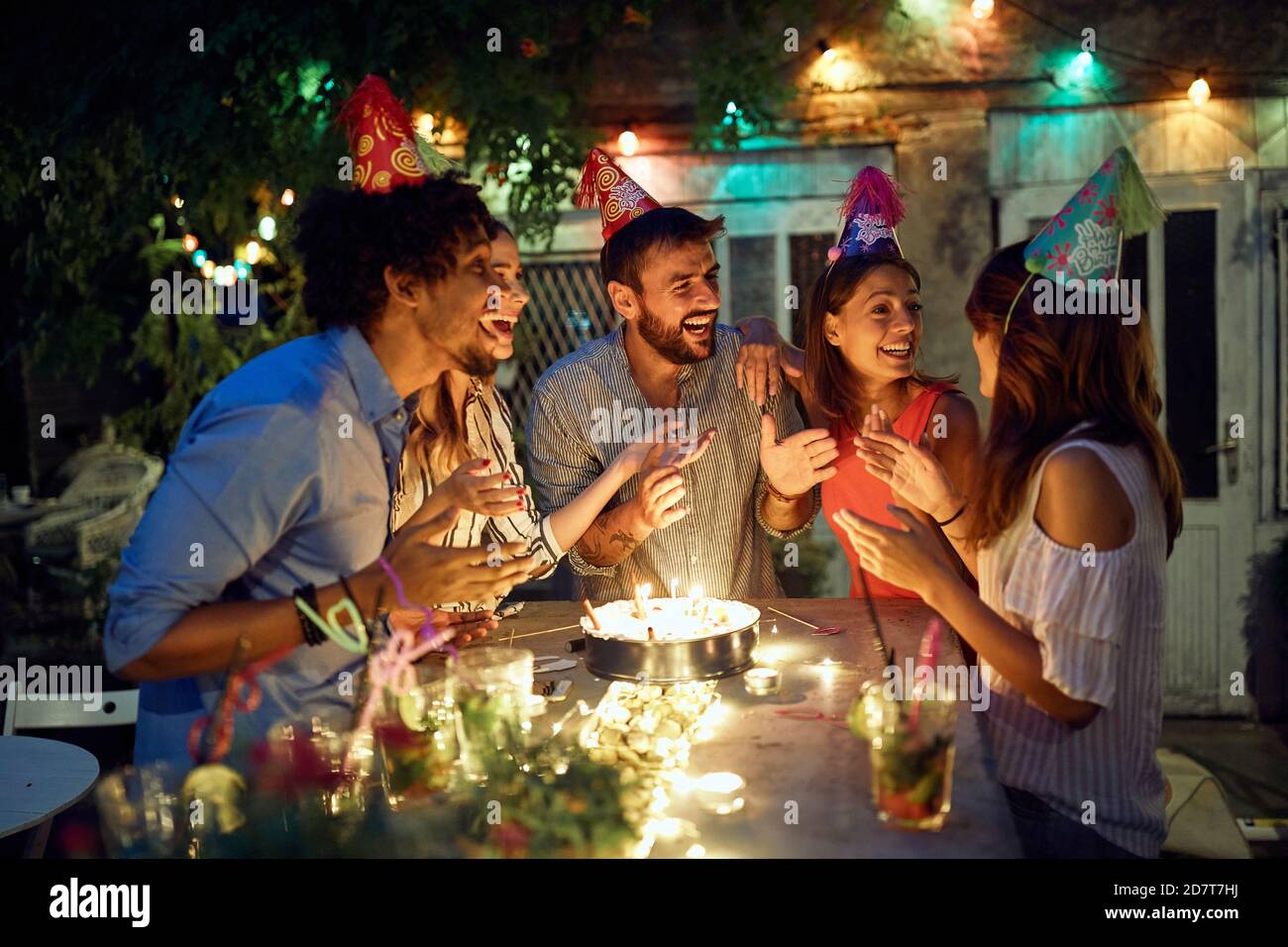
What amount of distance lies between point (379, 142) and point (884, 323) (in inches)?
67.7

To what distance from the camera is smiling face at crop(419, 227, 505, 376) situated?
2.60m

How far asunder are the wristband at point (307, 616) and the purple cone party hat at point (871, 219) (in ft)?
7.52

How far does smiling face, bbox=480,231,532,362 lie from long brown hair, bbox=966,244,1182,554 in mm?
1271

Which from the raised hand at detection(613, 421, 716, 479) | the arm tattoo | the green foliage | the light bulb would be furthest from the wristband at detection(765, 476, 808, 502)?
the light bulb

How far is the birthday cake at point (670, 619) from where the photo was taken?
267 cm

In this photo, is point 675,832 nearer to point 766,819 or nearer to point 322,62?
point 766,819

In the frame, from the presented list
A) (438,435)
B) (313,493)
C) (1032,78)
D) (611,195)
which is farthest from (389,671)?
(1032,78)

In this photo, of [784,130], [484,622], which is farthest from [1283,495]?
[484,622]

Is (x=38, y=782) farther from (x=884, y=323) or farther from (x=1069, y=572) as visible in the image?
(x=884, y=323)

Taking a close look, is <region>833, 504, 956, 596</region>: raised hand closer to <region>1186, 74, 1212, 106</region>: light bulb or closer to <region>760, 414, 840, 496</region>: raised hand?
<region>760, 414, 840, 496</region>: raised hand

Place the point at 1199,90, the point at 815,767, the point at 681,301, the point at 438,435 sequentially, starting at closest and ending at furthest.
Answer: the point at 815,767 < the point at 438,435 < the point at 681,301 < the point at 1199,90

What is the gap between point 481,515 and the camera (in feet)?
10.4

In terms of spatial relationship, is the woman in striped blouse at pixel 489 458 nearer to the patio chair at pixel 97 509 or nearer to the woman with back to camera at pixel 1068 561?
the woman with back to camera at pixel 1068 561

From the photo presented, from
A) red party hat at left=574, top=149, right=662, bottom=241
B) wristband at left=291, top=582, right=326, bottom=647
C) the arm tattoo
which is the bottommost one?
wristband at left=291, top=582, right=326, bottom=647
